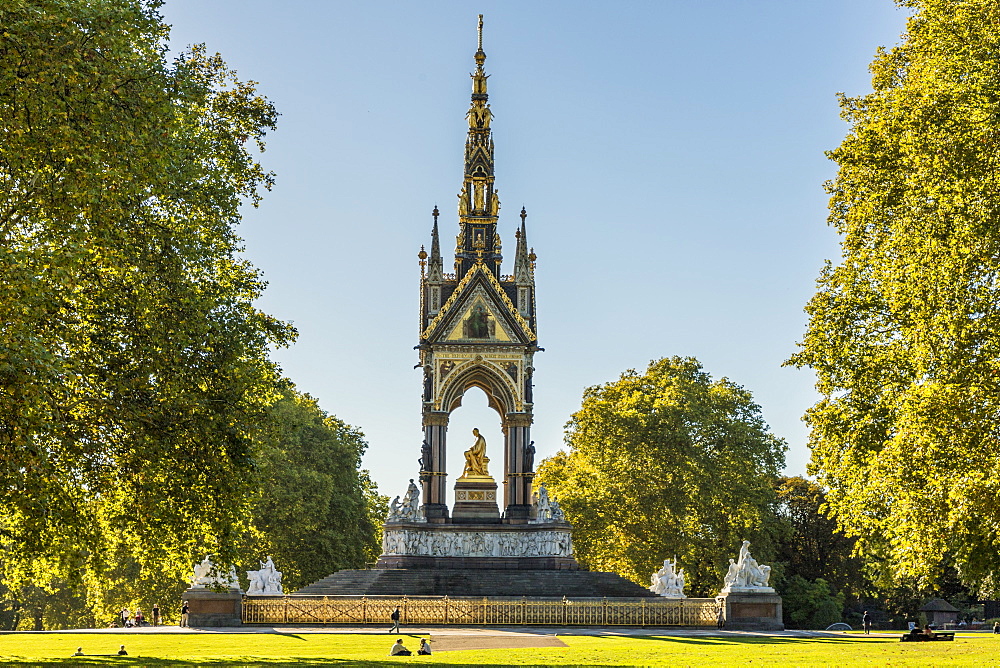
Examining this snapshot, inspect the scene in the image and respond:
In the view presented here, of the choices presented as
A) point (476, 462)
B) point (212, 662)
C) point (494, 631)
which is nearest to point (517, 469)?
point (476, 462)

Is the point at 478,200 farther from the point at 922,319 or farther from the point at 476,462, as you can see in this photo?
the point at 922,319

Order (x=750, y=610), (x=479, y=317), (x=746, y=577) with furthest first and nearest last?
1. (x=479, y=317)
2. (x=746, y=577)
3. (x=750, y=610)

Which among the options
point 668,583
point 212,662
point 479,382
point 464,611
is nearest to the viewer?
point 212,662

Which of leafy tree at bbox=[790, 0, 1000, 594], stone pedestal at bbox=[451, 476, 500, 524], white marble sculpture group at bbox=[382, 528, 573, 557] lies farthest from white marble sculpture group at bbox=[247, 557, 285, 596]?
leafy tree at bbox=[790, 0, 1000, 594]

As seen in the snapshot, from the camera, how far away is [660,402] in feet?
165

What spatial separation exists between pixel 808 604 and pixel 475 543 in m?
21.6

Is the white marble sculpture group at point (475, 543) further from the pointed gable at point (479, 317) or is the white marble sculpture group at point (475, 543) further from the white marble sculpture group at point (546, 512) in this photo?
the pointed gable at point (479, 317)

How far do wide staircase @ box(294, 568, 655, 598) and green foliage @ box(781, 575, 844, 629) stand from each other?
1902 centimetres

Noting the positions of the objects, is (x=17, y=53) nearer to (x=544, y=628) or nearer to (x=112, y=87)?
(x=112, y=87)

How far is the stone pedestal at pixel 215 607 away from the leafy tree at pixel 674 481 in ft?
65.7

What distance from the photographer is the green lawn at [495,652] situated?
1884 cm

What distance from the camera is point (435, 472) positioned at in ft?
140

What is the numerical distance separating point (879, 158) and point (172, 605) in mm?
39121

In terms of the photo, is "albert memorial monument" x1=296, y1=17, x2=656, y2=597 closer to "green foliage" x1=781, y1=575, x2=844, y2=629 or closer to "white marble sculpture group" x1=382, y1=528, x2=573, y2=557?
"white marble sculpture group" x1=382, y1=528, x2=573, y2=557
